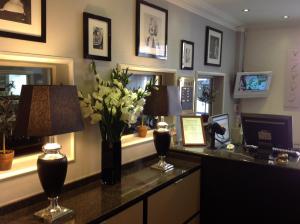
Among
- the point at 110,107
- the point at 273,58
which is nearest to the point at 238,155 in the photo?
the point at 110,107

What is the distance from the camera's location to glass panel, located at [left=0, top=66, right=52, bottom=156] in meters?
1.80

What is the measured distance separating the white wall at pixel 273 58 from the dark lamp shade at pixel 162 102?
9.78 feet

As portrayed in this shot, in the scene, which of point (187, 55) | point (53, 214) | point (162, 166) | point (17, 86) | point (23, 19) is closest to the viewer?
point (53, 214)

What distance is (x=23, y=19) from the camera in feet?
5.63

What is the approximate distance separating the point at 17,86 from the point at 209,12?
281 cm

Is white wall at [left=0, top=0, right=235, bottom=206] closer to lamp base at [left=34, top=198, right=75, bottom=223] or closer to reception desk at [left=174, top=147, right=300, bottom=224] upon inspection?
lamp base at [left=34, top=198, right=75, bottom=223]

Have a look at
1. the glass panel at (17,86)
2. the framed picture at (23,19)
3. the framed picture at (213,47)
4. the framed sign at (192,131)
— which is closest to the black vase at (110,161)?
the glass panel at (17,86)

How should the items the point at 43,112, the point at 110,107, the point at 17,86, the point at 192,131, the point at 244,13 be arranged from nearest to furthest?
the point at 43,112 < the point at 17,86 < the point at 110,107 < the point at 192,131 < the point at 244,13

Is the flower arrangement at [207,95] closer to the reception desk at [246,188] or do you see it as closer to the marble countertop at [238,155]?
the marble countertop at [238,155]

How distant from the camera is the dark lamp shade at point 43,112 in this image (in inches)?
55.3

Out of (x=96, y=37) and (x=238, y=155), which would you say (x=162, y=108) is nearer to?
(x=96, y=37)

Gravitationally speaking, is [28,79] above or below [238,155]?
above

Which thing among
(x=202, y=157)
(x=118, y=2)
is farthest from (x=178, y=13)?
(x=202, y=157)

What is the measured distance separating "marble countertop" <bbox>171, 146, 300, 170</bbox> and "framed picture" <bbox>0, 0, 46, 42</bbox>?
173cm
